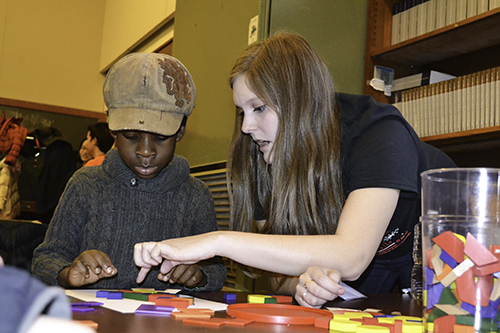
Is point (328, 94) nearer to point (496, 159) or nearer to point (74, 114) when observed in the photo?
point (496, 159)

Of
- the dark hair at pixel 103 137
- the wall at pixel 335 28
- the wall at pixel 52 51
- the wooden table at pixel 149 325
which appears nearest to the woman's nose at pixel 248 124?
the wooden table at pixel 149 325

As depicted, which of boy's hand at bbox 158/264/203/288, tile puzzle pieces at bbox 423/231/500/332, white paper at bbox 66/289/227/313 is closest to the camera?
tile puzzle pieces at bbox 423/231/500/332

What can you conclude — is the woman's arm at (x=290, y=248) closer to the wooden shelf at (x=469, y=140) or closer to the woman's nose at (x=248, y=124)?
the woman's nose at (x=248, y=124)

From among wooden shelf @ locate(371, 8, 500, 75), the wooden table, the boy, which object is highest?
wooden shelf @ locate(371, 8, 500, 75)

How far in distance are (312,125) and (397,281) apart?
60 centimetres

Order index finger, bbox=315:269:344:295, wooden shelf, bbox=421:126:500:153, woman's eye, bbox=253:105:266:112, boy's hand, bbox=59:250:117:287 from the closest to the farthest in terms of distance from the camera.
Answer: index finger, bbox=315:269:344:295
boy's hand, bbox=59:250:117:287
woman's eye, bbox=253:105:266:112
wooden shelf, bbox=421:126:500:153

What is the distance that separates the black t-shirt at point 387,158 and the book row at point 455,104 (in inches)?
30.3

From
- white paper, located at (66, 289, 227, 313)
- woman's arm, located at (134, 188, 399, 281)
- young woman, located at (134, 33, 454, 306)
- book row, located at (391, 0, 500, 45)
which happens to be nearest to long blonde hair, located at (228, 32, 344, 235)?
young woman, located at (134, 33, 454, 306)

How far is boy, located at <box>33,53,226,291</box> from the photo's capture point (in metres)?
1.39

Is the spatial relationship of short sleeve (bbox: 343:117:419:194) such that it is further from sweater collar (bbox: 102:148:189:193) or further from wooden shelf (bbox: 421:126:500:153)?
wooden shelf (bbox: 421:126:500:153)

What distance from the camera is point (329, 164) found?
1290mm

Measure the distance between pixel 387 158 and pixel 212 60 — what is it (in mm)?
1872

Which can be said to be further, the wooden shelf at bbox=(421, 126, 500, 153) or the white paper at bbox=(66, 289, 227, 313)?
the wooden shelf at bbox=(421, 126, 500, 153)

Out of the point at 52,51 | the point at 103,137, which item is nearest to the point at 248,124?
the point at 103,137
